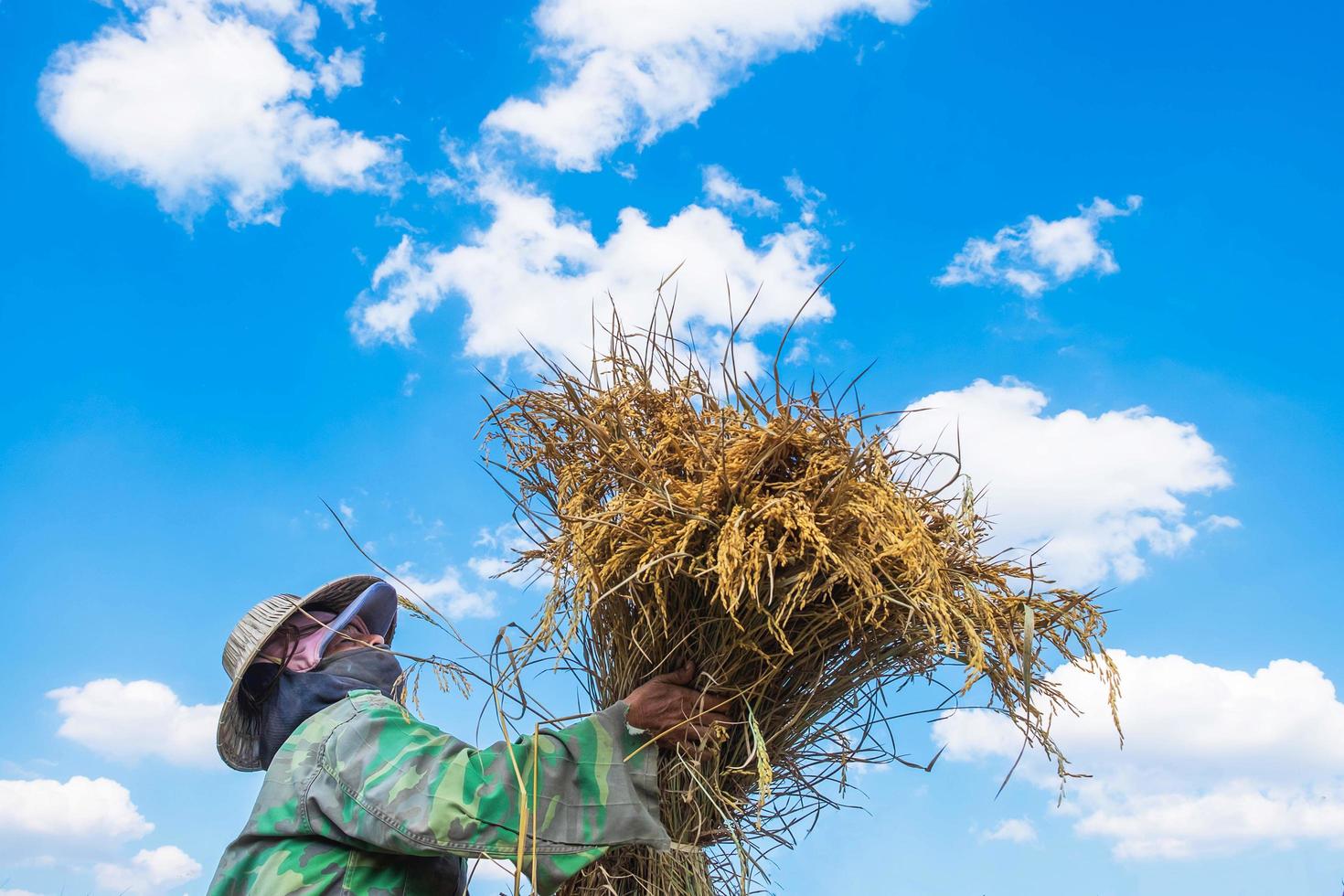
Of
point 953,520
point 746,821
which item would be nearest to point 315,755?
point 746,821

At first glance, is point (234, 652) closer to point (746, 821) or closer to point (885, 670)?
point (746, 821)

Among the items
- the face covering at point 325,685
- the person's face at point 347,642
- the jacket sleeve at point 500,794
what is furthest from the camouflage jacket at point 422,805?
the person's face at point 347,642

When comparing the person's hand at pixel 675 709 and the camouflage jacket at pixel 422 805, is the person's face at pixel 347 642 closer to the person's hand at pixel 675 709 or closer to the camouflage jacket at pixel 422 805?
the camouflage jacket at pixel 422 805

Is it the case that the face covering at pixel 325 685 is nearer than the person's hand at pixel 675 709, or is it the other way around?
the person's hand at pixel 675 709

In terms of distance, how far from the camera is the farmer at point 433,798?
2145 mm

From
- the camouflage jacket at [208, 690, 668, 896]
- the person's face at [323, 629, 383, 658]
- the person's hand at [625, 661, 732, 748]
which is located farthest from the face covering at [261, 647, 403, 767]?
the person's hand at [625, 661, 732, 748]

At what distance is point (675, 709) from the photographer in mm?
2234

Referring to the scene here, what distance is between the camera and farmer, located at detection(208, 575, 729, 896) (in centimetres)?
214

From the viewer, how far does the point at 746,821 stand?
7.89 ft

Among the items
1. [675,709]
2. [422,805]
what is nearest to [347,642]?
[422,805]

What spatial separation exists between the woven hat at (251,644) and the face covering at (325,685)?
0.12 m

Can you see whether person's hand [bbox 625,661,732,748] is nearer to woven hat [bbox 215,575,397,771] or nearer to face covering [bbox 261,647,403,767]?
face covering [bbox 261,647,403,767]

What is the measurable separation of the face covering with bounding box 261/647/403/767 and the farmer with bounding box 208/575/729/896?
0.05 m

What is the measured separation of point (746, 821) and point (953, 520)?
0.83 meters
